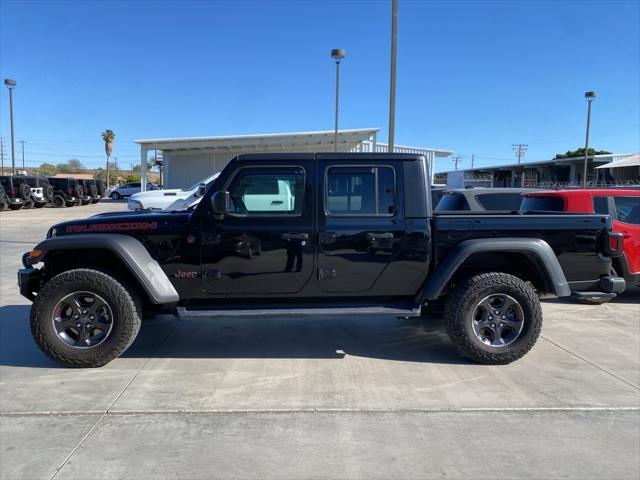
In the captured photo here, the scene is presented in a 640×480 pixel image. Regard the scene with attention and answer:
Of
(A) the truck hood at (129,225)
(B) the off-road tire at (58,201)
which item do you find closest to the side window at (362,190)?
(A) the truck hood at (129,225)

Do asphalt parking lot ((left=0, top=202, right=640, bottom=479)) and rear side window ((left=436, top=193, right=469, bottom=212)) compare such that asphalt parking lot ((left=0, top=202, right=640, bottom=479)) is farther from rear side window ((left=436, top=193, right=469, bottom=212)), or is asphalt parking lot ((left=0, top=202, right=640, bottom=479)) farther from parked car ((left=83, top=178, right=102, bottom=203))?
parked car ((left=83, top=178, right=102, bottom=203))

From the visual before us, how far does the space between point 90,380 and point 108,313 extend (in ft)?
1.97

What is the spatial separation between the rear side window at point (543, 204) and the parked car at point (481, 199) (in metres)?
0.91

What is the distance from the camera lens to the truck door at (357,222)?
4.60 metres

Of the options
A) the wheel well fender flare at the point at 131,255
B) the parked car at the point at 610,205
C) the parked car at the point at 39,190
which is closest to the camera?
the wheel well fender flare at the point at 131,255

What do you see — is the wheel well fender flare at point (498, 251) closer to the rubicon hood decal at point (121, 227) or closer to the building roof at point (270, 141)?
the rubicon hood decal at point (121, 227)

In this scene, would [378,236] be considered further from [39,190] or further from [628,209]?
[39,190]

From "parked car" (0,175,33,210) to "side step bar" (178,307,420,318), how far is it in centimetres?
2649

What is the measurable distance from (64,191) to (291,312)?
98.6 feet

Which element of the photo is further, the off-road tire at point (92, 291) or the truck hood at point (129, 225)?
the truck hood at point (129, 225)

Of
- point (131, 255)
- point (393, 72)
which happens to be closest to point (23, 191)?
point (393, 72)

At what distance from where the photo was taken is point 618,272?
21.7 ft

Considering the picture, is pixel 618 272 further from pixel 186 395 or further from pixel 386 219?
pixel 186 395

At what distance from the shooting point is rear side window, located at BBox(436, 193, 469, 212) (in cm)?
826
